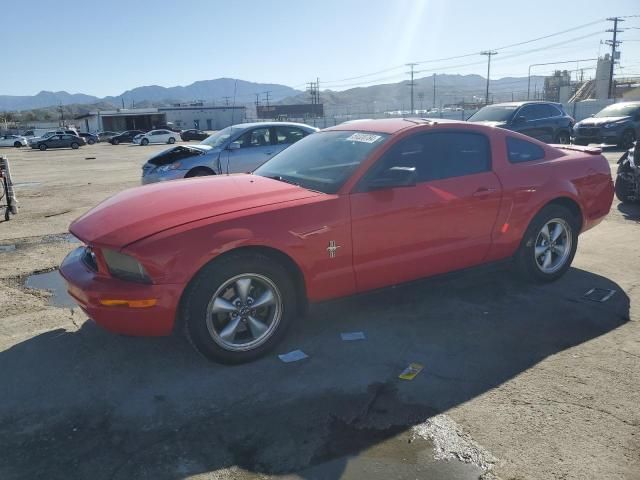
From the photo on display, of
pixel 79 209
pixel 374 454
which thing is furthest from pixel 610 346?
pixel 79 209

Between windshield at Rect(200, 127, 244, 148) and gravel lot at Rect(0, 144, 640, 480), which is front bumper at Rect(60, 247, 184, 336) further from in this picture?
windshield at Rect(200, 127, 244, 148)

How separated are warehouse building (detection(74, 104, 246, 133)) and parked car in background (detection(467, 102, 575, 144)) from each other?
2696 inches

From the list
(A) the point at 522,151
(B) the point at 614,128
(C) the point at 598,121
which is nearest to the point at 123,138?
(C) the point at 598,121

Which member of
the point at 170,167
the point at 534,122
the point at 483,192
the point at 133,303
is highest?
the point at 534,122

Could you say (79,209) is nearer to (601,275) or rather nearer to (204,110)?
(601,275)

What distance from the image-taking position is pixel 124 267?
3.41 m

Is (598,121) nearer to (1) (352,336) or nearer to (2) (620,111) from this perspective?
(2) (620,111)

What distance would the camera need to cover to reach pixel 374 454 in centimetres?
270

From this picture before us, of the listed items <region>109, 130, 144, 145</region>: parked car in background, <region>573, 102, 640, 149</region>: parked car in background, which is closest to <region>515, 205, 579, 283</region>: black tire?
<region>573, 102, 640, 149</region>: parked car in background

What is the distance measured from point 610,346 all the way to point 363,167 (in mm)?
2258

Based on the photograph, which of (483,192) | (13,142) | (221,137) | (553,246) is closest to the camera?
(483,192)

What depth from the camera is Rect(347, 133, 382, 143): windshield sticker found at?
14.0 feet

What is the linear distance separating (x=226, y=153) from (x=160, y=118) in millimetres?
77267

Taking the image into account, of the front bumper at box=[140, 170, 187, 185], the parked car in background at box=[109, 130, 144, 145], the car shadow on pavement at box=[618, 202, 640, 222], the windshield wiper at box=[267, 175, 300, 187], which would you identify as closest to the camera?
the windshield wiper at box=[267, 175, 300, 187]
